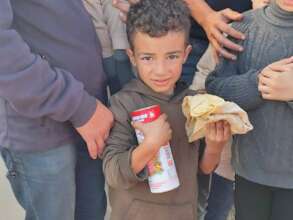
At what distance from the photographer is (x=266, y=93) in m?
1.65

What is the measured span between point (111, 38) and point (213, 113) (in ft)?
1.70

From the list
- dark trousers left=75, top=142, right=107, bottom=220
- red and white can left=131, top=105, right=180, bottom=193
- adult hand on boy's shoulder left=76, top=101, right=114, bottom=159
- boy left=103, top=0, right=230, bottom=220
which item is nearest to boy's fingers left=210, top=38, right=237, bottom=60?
boy left=103, top=0, right=230, bottom=220

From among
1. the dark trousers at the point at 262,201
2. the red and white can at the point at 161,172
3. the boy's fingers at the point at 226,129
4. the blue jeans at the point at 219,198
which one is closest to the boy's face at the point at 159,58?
the red and white can at the point at 161,172

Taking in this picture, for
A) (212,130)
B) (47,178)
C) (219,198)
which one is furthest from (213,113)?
(219,198)

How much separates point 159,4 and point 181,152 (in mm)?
504

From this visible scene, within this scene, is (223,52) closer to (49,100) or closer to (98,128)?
(98,128)

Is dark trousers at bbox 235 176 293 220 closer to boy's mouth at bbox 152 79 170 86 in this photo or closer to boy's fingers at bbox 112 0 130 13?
boy's mouth at bbox 152 79 170 86

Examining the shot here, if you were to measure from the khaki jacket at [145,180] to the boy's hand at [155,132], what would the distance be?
11 cm

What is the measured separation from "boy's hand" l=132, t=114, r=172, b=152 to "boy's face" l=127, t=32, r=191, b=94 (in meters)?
0.16

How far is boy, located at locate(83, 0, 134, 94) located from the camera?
5.95ft

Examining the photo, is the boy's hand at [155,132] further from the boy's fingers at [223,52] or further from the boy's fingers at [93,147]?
the boy's fingers at [223,52]

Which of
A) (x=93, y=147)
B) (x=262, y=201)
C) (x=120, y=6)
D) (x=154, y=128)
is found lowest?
(x=262, y=201)

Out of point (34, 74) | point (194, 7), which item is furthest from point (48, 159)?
point (194, 7)

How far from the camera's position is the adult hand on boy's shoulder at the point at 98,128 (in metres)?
1.65
